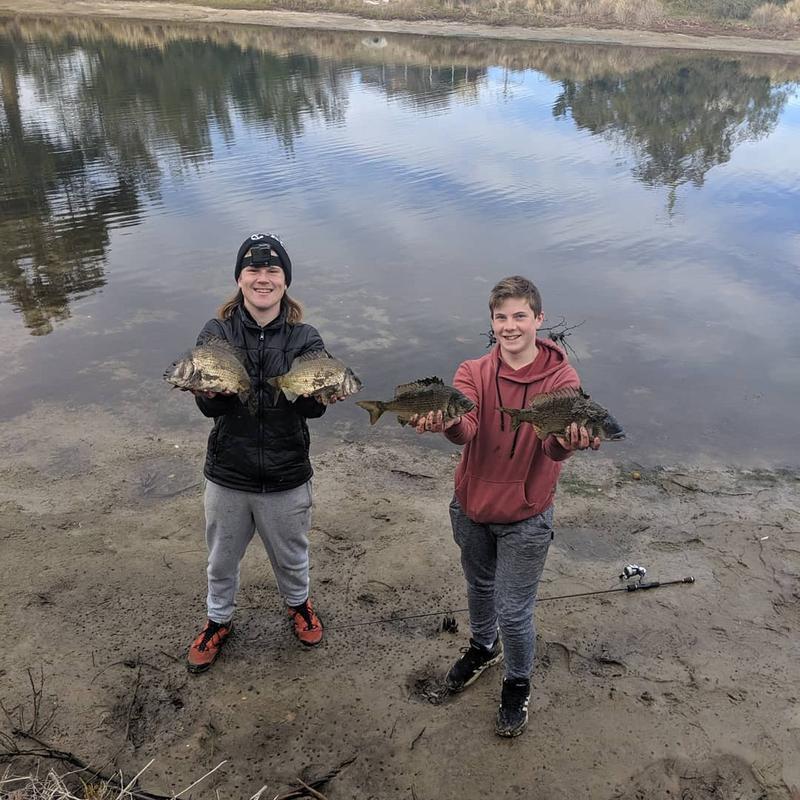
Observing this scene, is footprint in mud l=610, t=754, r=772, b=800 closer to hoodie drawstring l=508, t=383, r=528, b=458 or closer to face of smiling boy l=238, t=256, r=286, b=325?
hoodie drawstring l=508, t=383, r=528, b=458

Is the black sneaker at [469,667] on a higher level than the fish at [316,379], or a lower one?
lower

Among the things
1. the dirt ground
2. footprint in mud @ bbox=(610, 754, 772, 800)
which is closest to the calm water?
the dirt ground

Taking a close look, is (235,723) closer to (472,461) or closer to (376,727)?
(376,727)

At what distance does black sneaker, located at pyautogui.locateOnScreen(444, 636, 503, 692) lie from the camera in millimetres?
4508

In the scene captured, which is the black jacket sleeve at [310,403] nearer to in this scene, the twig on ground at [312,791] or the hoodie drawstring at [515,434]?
the hoodie drawstring at [515,434]

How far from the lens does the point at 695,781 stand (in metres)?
3.95

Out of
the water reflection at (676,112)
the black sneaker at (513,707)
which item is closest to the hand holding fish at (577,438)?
the black sneaker at (513,707)

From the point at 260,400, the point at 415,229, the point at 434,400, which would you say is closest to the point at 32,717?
the point at 260,400

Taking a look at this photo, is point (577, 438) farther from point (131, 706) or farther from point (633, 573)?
point (131, 706)

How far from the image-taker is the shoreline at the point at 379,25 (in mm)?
47562

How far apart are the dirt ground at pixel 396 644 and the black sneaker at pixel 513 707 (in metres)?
0.10

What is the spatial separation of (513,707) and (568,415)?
75.2 inches

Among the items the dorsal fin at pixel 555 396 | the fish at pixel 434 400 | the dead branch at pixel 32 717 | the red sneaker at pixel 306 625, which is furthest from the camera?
the red sneaker at pixel 306 625

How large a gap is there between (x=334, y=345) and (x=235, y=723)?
659 centimetres
